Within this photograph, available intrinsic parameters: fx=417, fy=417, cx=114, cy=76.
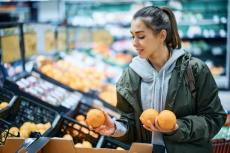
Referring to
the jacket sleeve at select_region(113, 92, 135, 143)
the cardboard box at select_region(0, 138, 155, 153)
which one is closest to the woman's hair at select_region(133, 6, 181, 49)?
the jacket sleeve at select_region(113, 92, 135, 143)

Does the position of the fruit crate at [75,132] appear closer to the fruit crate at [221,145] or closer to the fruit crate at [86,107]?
the fruit crate at [86,107]

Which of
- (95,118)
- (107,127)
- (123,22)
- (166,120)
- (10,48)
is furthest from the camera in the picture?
(123,22)

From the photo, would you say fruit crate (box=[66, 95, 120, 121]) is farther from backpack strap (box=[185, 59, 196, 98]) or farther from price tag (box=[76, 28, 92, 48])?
price tag (box=[76, 28, 92, 48])

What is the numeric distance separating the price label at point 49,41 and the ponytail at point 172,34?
3.07 meters

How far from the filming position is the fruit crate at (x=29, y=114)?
3051 millimetres

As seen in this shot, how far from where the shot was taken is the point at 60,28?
5637 mm

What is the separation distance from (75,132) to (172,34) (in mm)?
1232

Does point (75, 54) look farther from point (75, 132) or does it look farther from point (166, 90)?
point (166, 90)

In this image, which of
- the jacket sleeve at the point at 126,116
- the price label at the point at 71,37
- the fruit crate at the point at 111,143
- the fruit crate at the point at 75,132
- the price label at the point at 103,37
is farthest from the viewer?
the price label at the point at 103,37

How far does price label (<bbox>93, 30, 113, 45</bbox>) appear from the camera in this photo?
7.30 metres

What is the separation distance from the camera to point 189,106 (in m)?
2.18

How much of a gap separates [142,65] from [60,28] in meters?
3.50

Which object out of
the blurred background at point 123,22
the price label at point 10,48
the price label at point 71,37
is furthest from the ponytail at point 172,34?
the blurred background at point 123,22

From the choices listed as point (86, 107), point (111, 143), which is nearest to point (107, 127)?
point (111, 143)
